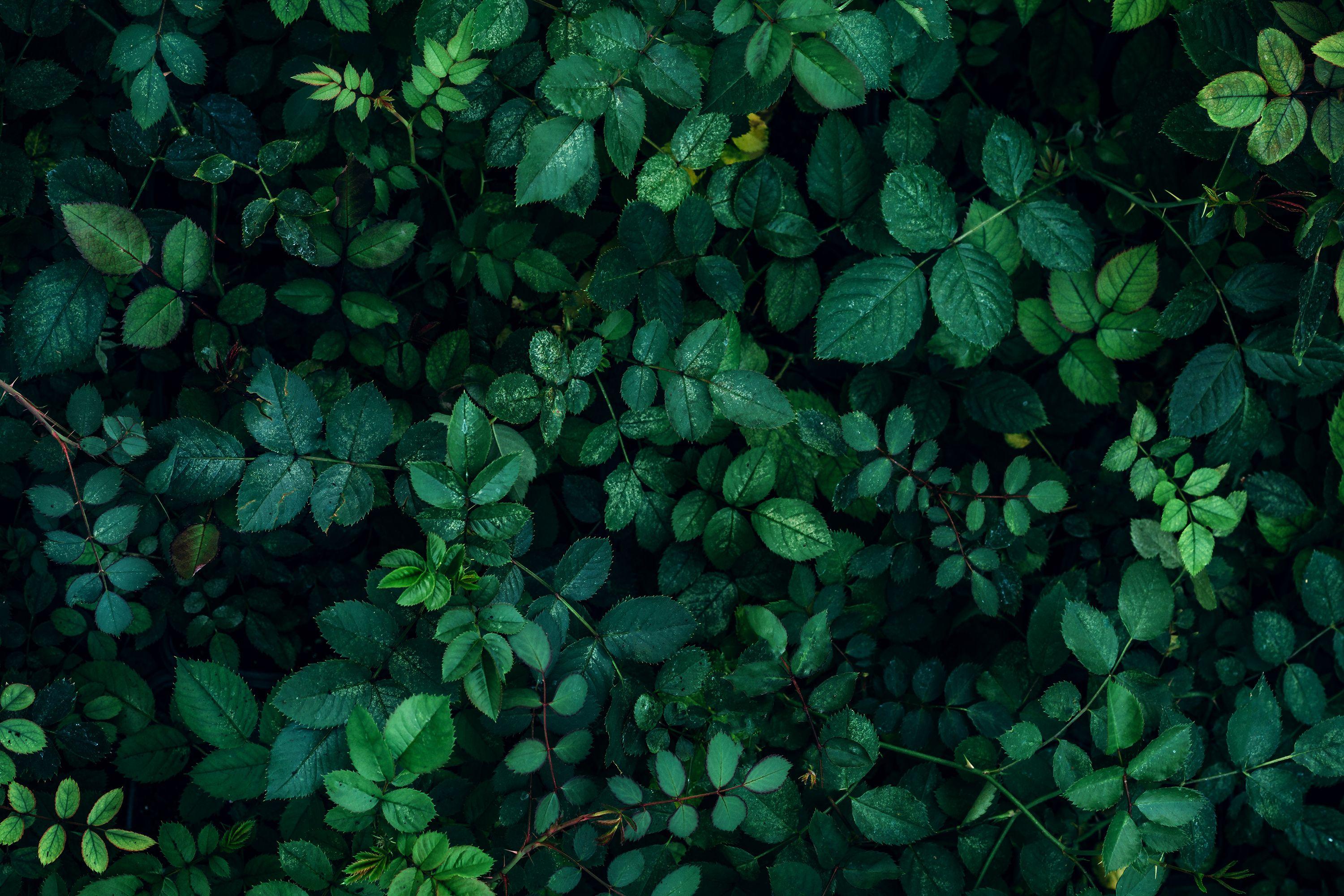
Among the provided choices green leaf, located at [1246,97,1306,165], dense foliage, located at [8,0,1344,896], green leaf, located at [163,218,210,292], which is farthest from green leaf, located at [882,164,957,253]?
green leaf, located at [163,218,210,292]

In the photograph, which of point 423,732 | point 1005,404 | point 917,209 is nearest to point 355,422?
point 423,732

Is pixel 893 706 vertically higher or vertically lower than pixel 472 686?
lower

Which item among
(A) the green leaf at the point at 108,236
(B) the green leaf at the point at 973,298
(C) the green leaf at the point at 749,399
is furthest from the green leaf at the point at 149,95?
(B) the green leaf at the point at 973,298

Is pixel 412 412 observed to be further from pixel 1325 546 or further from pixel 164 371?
pixel 1325 546

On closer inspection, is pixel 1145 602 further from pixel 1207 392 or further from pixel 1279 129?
pixel 1279 129

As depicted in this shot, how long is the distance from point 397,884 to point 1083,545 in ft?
4.87

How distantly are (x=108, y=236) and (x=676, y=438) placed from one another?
1.06 meters

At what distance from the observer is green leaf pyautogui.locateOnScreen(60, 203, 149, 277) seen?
57.6 inches

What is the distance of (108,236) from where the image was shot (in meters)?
1.48

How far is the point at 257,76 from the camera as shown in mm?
1631

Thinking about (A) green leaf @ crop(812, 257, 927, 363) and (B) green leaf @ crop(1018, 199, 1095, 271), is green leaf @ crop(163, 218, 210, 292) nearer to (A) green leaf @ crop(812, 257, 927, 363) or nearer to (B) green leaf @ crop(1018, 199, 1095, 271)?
(A) green leaf @ crop(812, 257, 927, 363)

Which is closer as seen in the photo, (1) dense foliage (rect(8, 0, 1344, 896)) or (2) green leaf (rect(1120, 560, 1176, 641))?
(1) dense foliage (rect(8, 0, 1344, 896))

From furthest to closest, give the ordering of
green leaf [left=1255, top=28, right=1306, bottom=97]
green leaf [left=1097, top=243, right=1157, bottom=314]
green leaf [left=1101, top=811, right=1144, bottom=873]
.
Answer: green leaf [left=1097, top=243, right=1157, bottom=314], green leaf [left=1255, top=28, right=1306, bottom=97], green leaf [left=1101, top=811, right=1144, bottom=873]

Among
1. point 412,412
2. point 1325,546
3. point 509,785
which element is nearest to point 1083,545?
point 1325,546
